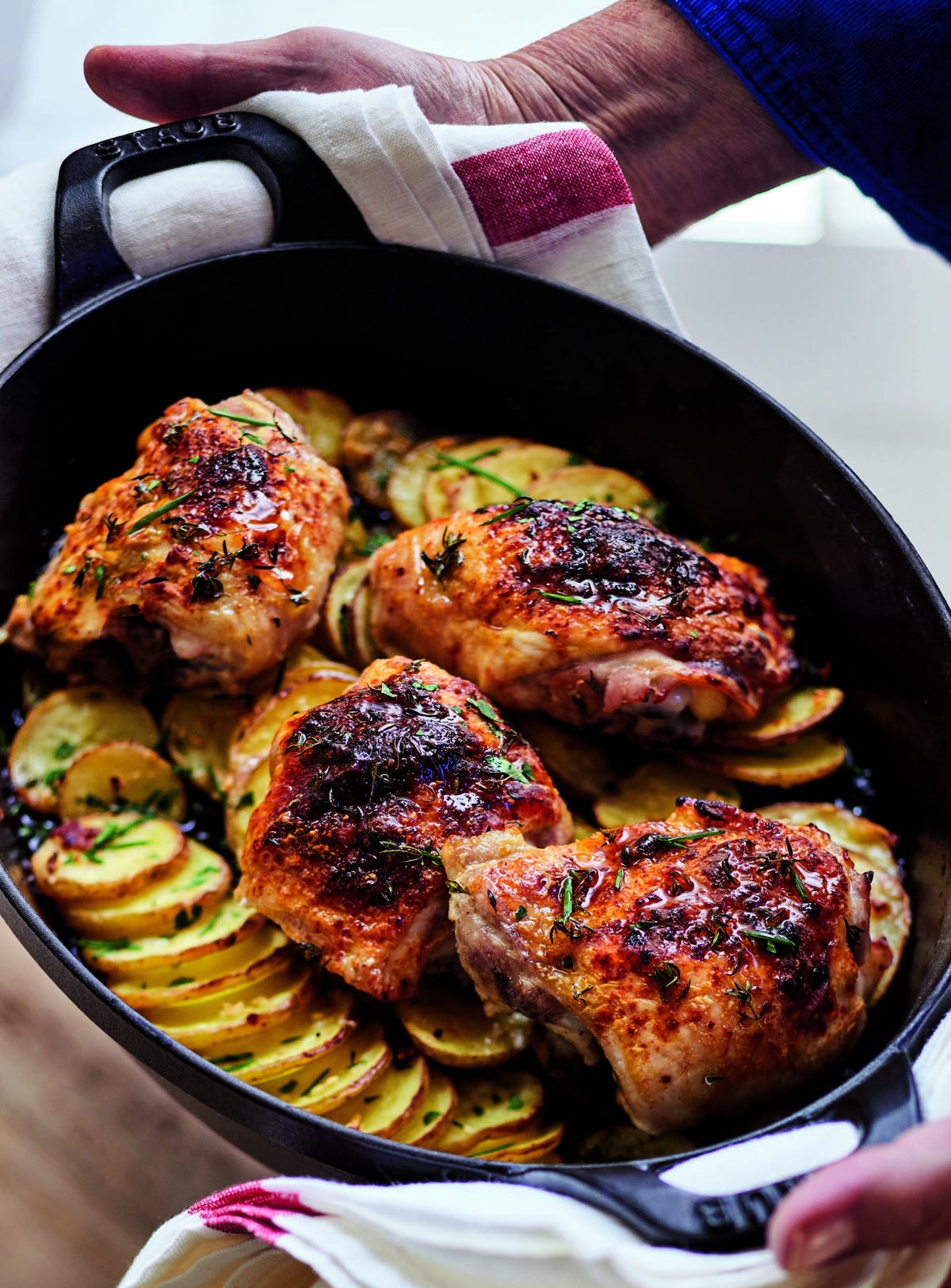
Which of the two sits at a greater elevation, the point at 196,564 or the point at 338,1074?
the point at 196,564

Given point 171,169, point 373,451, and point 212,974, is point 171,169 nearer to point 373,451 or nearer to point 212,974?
point 373,451

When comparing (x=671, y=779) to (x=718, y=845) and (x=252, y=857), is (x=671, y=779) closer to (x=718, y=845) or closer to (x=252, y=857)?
(x=718, y=845)

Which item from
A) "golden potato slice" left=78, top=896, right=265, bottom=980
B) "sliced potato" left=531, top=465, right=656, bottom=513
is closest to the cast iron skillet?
"sliced potato" left=531, top=465, right=656, bottom=513

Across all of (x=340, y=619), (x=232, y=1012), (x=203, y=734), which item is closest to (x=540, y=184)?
(x=340, y=619)

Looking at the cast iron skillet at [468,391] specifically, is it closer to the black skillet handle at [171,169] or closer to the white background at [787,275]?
the black skillet handle at [171,169]

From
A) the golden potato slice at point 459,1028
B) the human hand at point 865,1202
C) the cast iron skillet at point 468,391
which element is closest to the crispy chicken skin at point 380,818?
the golden potato slice at point 459,1028

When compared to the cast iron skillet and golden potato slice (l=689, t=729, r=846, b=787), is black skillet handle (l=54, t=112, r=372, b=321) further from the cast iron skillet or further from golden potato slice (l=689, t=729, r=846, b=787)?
golden potato slice (l=689, t=729, r=846, b=787)
